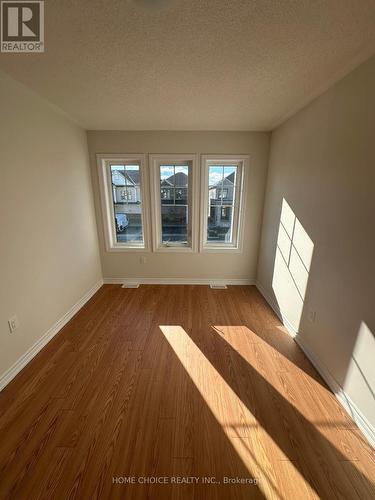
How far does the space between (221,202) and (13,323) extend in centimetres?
281

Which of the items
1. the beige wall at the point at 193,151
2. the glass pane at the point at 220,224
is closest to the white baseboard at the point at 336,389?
the beige wall at the point at 193,151

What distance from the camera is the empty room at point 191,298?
39.8 inches

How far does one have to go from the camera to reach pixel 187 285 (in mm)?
3189

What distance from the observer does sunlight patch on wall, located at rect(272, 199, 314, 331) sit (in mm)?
1849

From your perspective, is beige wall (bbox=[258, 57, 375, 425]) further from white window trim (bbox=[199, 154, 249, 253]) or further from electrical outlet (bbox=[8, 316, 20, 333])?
electrical outlet (bbox=[8, 316, 20, 333])

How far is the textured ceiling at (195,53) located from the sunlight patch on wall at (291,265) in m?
1.19

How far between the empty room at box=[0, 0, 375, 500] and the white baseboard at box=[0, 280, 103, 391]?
0.02m

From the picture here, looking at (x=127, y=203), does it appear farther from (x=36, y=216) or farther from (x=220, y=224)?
(x=220, y=224)

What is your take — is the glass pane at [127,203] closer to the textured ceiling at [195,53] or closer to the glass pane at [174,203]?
the glass pane at [174,203]

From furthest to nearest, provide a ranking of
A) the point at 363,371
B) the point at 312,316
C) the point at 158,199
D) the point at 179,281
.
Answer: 1. the point at 179,281
2. the point at 158,199
3. the point at 312,316
4. the point at 363,371

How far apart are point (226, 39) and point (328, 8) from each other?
0.50 m

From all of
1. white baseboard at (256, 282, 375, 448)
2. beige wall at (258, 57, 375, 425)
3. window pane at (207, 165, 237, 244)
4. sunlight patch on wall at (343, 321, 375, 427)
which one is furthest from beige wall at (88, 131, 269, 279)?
sunlight patch on wall at (343, 321, 375, 427)

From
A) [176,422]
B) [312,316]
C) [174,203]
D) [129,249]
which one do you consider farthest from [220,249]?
[176,422]

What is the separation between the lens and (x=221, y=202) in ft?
9.88
